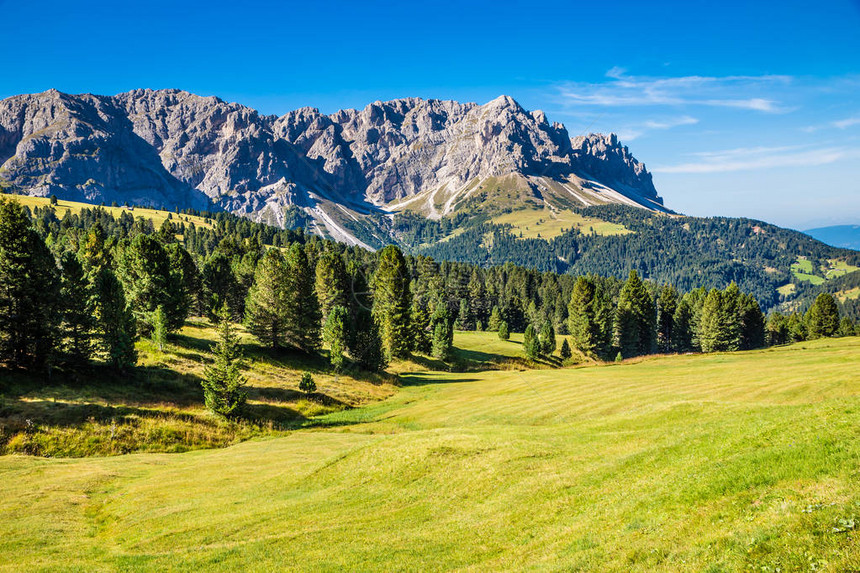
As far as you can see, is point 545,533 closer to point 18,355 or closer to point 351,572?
point 351,572

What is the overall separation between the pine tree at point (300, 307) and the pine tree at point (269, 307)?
0.73m

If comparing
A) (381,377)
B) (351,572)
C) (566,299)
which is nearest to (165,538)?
(351,572)

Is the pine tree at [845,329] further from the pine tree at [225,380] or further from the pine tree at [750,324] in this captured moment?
the pine tree at [225,380]

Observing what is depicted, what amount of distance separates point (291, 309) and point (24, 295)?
31250 mm

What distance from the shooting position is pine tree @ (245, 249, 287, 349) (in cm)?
6731

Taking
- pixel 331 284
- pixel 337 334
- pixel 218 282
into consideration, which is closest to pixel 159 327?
pixel 337 334

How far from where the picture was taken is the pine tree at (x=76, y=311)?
4475 cm

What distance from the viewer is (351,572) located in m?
14.2

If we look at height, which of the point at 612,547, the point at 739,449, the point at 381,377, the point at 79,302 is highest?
the point at 79,302

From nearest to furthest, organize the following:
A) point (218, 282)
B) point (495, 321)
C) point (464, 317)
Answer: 1. point (218, 282)
2. point (495, 321)
3. point (464, 317)

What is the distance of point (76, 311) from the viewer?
45.2 meters

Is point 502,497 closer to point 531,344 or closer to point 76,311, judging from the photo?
point 76,311

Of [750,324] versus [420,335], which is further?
[750,324]

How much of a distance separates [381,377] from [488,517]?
5275 centimetres
